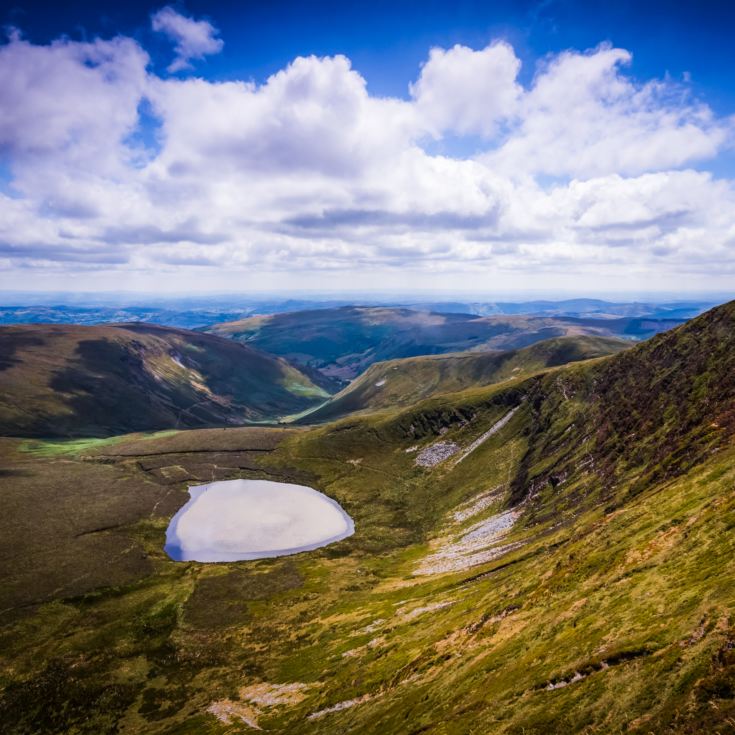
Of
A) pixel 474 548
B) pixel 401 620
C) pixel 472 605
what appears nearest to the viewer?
pixel 472 605

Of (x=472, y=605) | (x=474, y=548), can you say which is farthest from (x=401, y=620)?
(x=474, y=548)

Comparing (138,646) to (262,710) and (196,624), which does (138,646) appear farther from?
(262,710)

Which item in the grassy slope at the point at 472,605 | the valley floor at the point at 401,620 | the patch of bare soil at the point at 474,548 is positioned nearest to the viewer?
the valley floor at the point at 401,620

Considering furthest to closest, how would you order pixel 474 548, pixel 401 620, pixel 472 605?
pixel 474 548 → pixel 401 620 → pixel 472 605

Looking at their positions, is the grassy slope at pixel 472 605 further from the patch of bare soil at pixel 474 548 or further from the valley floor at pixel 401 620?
the patch of bare soil at pixel 474 548

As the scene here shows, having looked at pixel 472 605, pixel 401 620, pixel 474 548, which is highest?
pixel 472 605

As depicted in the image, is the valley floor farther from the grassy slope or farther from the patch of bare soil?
the patch of bare soil

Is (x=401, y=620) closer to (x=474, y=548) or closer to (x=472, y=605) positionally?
(x=472, y=605)

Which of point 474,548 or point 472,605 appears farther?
point 474,548

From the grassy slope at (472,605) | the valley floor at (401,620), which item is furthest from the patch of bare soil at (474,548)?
the grassy slope at (472,605)

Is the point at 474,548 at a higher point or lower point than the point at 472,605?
lower
